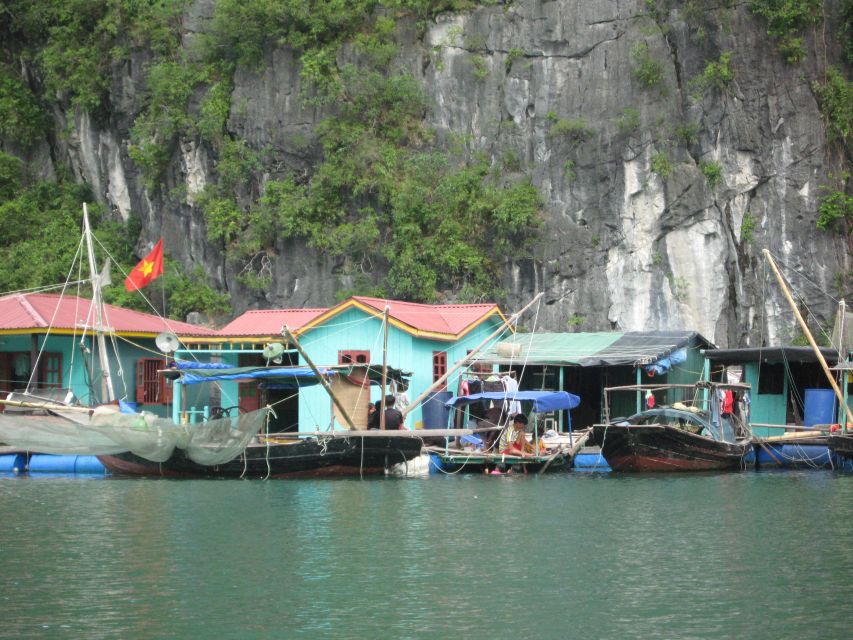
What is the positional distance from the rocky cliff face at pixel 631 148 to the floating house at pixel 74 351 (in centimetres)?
956

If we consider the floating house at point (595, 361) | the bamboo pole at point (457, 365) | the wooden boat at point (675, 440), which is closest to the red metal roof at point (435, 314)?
the floating house at point (595, 361)

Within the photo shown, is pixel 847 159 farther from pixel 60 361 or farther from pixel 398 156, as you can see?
pixel 60 361

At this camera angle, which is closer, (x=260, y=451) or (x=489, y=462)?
(x=260, y=451)

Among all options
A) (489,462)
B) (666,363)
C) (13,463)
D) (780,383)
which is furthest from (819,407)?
(13,463)

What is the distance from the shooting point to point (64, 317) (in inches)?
1378

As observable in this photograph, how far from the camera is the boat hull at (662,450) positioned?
2852cm

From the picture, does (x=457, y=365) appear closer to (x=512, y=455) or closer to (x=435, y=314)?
(x=512, y=455)

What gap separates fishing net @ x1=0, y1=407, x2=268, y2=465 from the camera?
26.5 m

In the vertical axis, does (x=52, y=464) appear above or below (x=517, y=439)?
below

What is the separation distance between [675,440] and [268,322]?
12.5 m

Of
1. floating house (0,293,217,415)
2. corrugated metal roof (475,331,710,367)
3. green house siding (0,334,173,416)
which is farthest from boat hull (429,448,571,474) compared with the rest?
green house siding (0,334,173,416)

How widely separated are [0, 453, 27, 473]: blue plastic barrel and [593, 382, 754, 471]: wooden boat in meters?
14.6

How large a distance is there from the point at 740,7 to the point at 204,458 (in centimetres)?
2806

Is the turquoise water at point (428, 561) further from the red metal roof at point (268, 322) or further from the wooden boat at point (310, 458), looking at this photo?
the red metal roof at point (268, 322)
